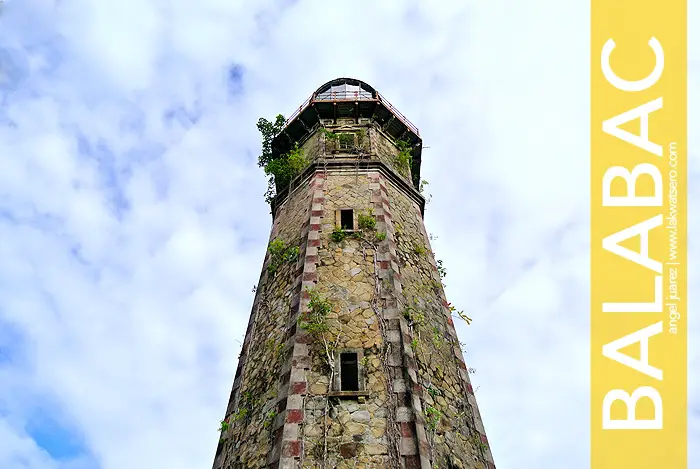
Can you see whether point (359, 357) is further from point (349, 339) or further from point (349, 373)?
point (349, 339)

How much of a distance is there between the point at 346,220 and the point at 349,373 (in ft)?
13.1

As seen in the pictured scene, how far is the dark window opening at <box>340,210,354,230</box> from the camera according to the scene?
12.2 m

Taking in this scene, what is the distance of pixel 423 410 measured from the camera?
8750 mm

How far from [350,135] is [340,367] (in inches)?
296

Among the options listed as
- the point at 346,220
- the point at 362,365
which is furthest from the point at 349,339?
the point at 346,220

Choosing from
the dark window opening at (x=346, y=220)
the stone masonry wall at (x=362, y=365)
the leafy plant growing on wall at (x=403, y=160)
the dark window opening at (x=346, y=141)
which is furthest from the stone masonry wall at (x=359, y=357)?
the leafy plant growing on wall at (x=403, y=160)

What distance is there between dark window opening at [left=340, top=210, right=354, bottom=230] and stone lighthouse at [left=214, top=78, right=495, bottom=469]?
26 millimetres

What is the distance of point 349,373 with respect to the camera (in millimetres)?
9328

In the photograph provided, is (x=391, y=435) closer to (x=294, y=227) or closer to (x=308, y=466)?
(x=308, y=466)

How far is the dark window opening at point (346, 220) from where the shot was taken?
12.2 metres

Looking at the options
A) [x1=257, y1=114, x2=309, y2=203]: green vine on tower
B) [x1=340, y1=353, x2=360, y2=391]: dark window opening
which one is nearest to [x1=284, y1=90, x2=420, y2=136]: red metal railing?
[x1=257, y1=114, x2=309, y2=203]: green vine on tower

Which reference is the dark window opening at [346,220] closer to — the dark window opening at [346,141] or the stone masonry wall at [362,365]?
the stone masonry wall at [362,365]

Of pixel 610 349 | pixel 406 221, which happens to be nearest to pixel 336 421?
pixel 610 349

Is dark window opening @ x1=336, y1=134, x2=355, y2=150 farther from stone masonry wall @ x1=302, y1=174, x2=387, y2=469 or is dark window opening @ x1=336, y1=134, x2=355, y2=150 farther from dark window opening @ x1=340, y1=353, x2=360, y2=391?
dark window opening @ x1=340, y1=353, x2=360, y2=391
